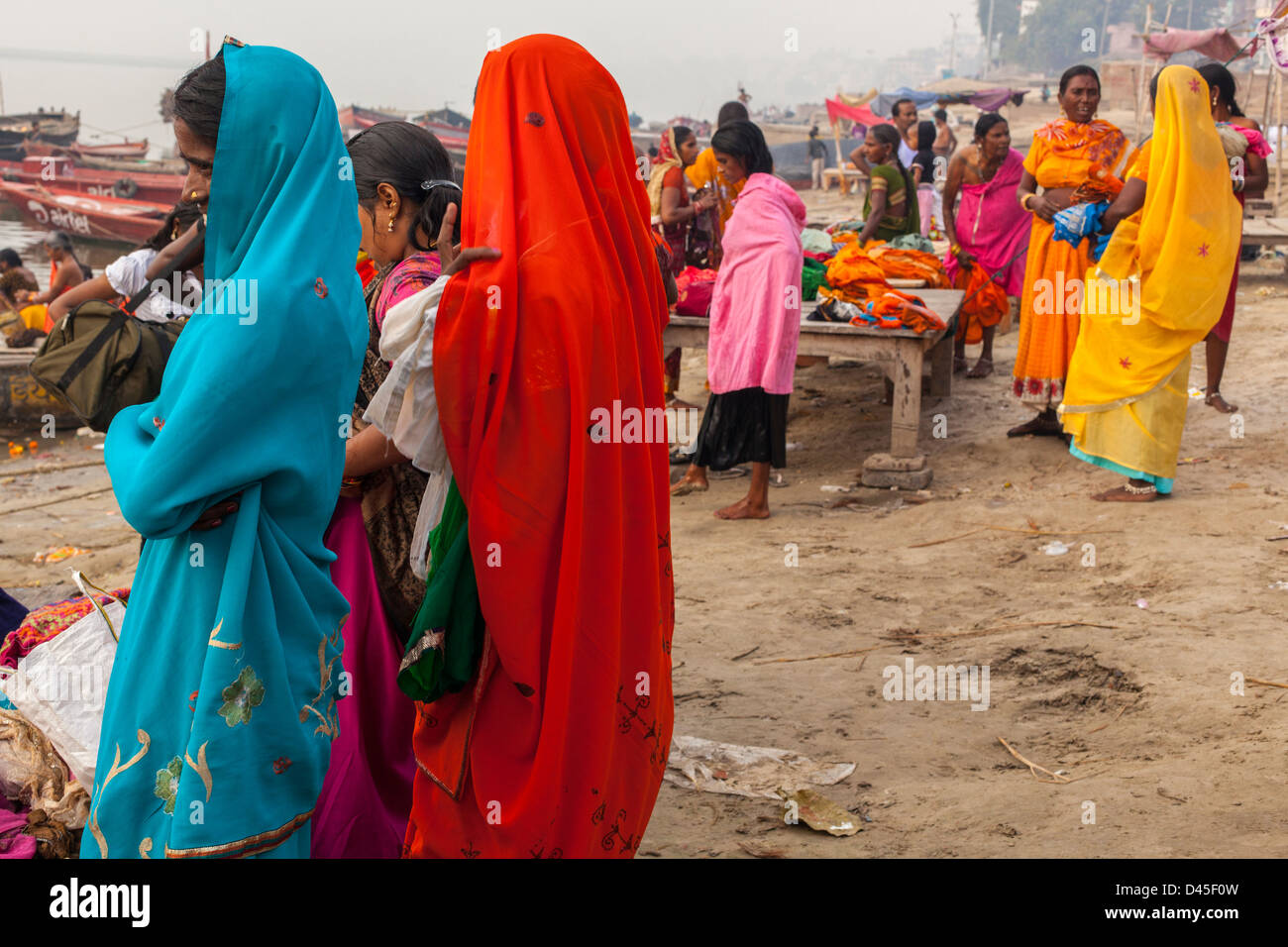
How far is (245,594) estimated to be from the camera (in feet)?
6.34

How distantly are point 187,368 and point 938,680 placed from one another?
115 inches

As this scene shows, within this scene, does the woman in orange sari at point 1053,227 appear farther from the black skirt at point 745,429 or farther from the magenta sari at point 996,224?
the magenta sari at point 996,224

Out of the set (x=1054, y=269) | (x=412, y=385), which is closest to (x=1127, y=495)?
(x=1054, y=269)

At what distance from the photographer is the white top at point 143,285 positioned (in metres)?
5.23

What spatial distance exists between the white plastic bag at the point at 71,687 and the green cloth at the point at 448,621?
696 millimetres

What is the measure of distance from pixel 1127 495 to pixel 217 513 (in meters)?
5.07

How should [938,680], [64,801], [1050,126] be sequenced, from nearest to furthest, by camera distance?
1. [64,801]
2. [938,680]
3. [1050,126]

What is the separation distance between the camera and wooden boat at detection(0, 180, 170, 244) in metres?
26.8

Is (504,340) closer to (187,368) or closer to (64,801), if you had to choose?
(187,368)

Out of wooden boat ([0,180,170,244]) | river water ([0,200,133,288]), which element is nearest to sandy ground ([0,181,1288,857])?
river water ([0,200,133,288])

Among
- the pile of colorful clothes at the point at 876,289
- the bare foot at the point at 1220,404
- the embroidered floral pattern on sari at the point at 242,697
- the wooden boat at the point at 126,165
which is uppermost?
the wooden boat at the point at 126,165

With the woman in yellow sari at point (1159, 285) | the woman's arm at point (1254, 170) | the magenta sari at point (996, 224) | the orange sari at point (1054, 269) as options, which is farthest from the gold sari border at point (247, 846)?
the magenta sari at point (996, 224)

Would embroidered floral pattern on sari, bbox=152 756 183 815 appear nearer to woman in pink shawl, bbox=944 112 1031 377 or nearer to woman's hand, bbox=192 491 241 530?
woman's hand, bbox=192 491 241 530
